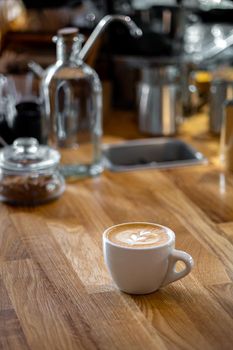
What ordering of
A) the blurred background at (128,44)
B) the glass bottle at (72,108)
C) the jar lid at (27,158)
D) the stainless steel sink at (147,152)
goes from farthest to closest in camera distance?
the blurred background at (128,44), the stainless steel sink at (147,152), the glass bottle at (72,108), the jar lid at (27,158)

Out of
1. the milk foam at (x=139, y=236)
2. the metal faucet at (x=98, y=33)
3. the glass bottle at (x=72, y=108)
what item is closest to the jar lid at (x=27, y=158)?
the glass bottle at (x=72, y=108)

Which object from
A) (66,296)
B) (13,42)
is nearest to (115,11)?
(13,42)

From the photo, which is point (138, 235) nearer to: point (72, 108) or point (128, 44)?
point (72, 108)

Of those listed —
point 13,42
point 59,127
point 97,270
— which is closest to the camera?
point 97,270

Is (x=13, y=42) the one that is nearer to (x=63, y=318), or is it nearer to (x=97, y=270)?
(x=97, y=270)

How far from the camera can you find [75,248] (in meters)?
1.55

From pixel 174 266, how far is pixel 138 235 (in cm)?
8

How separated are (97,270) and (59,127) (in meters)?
0.63

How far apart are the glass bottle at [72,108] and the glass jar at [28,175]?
0.16 m

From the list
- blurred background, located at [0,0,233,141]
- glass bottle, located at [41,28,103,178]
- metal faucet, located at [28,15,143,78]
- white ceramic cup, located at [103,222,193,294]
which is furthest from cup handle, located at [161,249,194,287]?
blurred background, located at [0,0,233,141]

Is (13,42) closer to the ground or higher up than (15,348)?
higher up

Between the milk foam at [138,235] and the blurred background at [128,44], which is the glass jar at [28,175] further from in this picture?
the blurred background at [128,44]

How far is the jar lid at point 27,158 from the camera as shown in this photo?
1791mm

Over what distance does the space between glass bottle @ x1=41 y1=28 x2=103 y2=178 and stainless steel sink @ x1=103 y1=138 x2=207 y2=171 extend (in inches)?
6.0
